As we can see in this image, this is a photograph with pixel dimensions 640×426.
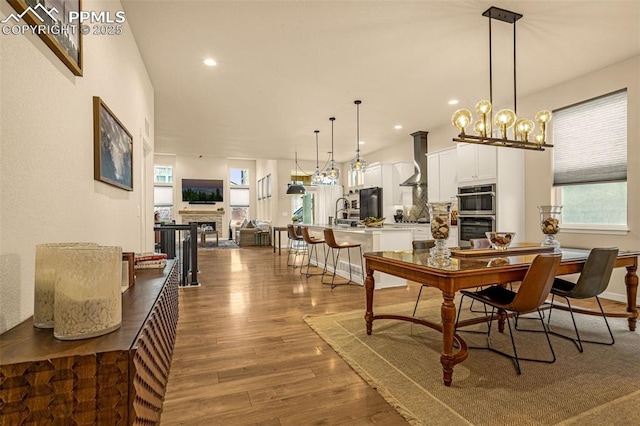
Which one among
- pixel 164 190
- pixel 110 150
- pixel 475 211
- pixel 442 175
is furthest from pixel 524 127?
pixel 164 190

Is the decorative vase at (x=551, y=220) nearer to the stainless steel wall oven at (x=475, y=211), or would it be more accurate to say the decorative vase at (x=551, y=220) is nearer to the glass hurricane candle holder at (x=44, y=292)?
the stainless steel wall oven at (x=475, y=211)

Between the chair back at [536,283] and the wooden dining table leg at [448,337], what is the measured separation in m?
0.47

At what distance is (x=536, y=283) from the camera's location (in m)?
2.20

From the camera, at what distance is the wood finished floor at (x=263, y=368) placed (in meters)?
1.81

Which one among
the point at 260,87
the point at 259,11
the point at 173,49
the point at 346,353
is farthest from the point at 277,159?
the point at 346,353

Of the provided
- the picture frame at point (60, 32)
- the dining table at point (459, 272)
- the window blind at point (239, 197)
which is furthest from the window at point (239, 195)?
the picture frame at point (60, 32)

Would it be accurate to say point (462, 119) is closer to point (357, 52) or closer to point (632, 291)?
point (357, 52)

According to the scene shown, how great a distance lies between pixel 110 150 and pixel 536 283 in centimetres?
313

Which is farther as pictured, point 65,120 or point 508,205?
point 508,205

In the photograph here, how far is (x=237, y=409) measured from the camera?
1.85 metres

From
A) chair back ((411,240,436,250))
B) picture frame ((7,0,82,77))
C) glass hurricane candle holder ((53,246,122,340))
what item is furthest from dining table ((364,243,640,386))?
picture frame ((7,0,82,77))

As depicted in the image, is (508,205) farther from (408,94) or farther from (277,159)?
(277,159)

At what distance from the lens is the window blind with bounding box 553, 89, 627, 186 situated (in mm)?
4051

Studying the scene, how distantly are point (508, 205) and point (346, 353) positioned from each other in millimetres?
3821
